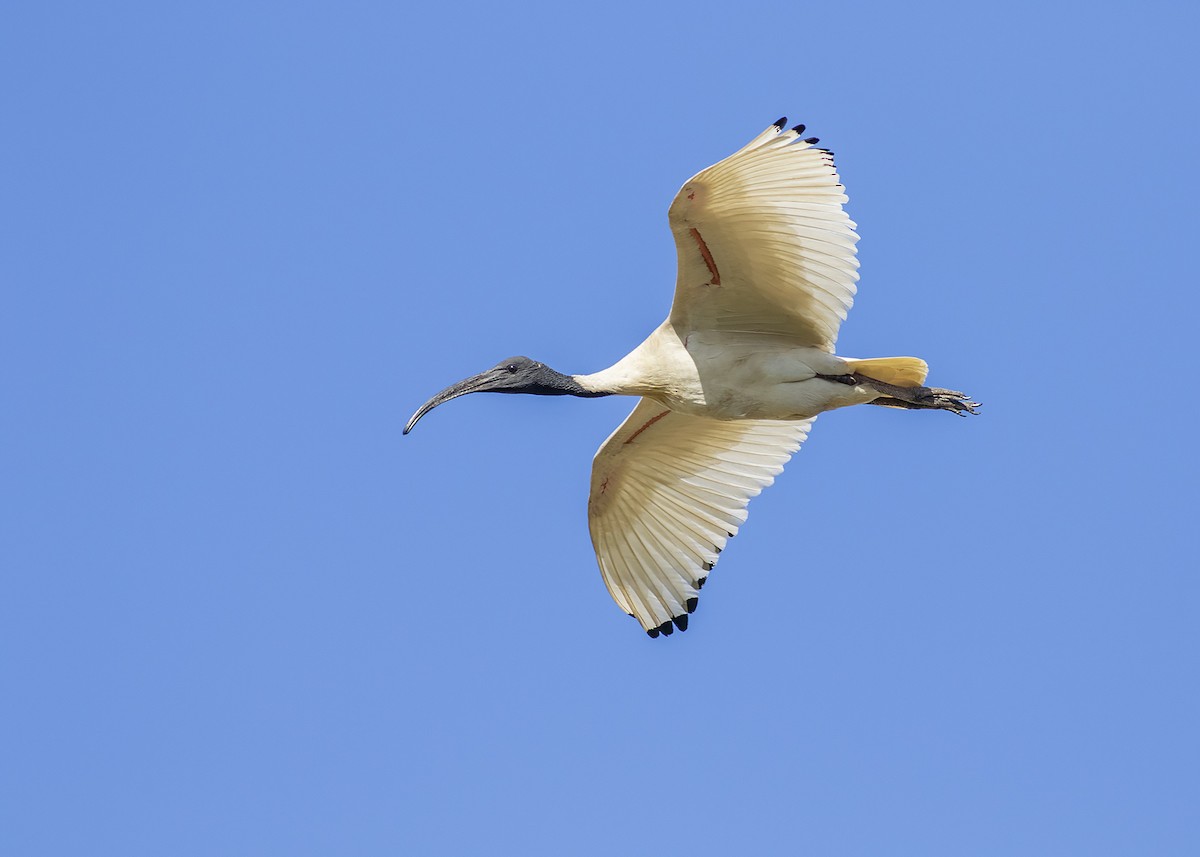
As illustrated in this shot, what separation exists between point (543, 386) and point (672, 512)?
144 cm

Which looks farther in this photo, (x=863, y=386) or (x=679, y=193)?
(x=863, y=386)

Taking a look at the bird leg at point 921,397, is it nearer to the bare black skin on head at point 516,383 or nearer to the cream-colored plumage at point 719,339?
the cream-colored plumage at point 719,339

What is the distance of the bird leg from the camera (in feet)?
33.5

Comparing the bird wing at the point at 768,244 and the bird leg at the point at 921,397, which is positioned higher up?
the bird wing at the point at 768,244

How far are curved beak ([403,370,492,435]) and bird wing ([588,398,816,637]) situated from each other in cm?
104

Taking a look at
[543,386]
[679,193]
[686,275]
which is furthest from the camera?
[543,386]

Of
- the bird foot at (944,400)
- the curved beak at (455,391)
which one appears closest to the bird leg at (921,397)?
the bird foot at (944,400)

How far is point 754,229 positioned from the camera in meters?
9.67

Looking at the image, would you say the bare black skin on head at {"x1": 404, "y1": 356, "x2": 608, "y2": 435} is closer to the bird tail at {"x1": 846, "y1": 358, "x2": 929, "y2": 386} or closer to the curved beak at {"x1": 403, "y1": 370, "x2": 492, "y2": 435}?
the curved beak at {"x1": 403, "y1": 370, "x2": 492, "y2": 435}

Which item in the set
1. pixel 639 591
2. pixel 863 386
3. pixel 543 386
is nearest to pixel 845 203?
pixel 863 386

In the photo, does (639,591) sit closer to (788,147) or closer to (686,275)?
(686,275)

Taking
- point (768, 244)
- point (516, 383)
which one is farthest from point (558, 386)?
point (768, 244)

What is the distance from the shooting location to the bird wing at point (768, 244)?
9406 mm

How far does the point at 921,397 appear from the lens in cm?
1028
